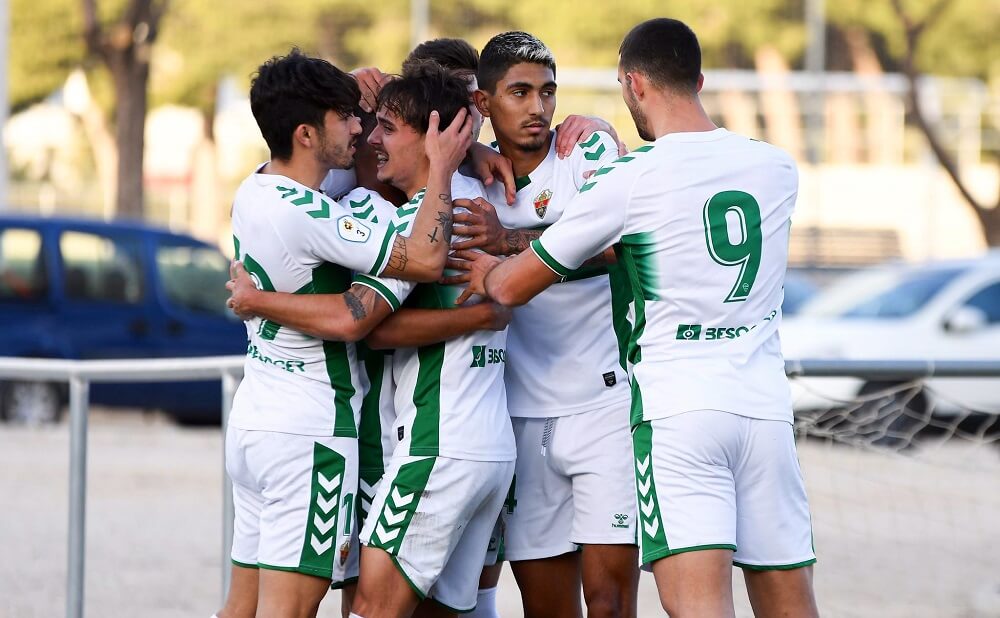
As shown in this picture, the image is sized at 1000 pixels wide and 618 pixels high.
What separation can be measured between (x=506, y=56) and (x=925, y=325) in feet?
29.8

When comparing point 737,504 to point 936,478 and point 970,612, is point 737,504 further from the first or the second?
point 936,478

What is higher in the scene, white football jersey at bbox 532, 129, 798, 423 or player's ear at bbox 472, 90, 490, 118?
player's ear at bbox 472, 90, 490, 118

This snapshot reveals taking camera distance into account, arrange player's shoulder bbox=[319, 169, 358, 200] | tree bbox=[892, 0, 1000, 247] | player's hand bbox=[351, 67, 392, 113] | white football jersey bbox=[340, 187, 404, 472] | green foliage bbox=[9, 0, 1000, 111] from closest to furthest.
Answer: white football jersey bbox=[340, 187, 404, 472], player's shoulder bbox=[319, 169, 358, 200], player's hand bbox=[351, 67, 392, 113], tree bbox=[892, 0, 1000, 247], green foliage bbox=[9, 0, 1000, 111]

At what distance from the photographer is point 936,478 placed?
9.39 metres

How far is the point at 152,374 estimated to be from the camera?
5805 mm

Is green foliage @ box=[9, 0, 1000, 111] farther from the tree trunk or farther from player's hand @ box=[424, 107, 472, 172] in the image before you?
player's hand @ box=[424, 107, 472, 172]

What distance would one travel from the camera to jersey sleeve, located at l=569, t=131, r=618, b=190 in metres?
4.62

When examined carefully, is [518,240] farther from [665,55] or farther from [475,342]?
[665,55]

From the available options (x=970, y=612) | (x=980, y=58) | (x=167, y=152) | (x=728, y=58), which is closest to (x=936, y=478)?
(x=970, y=612)

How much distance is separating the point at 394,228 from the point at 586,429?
0.96 metres

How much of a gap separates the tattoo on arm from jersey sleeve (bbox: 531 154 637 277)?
0.50 m

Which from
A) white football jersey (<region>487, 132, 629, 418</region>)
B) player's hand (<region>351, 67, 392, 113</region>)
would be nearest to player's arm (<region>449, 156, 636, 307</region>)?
white football jersey (<region>487, 132, 629, 418</region>)

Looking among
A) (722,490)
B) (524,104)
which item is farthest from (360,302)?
(722,490)

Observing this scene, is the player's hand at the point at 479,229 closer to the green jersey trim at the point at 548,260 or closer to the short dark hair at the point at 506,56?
the green jersey trim at the point at 548,260
